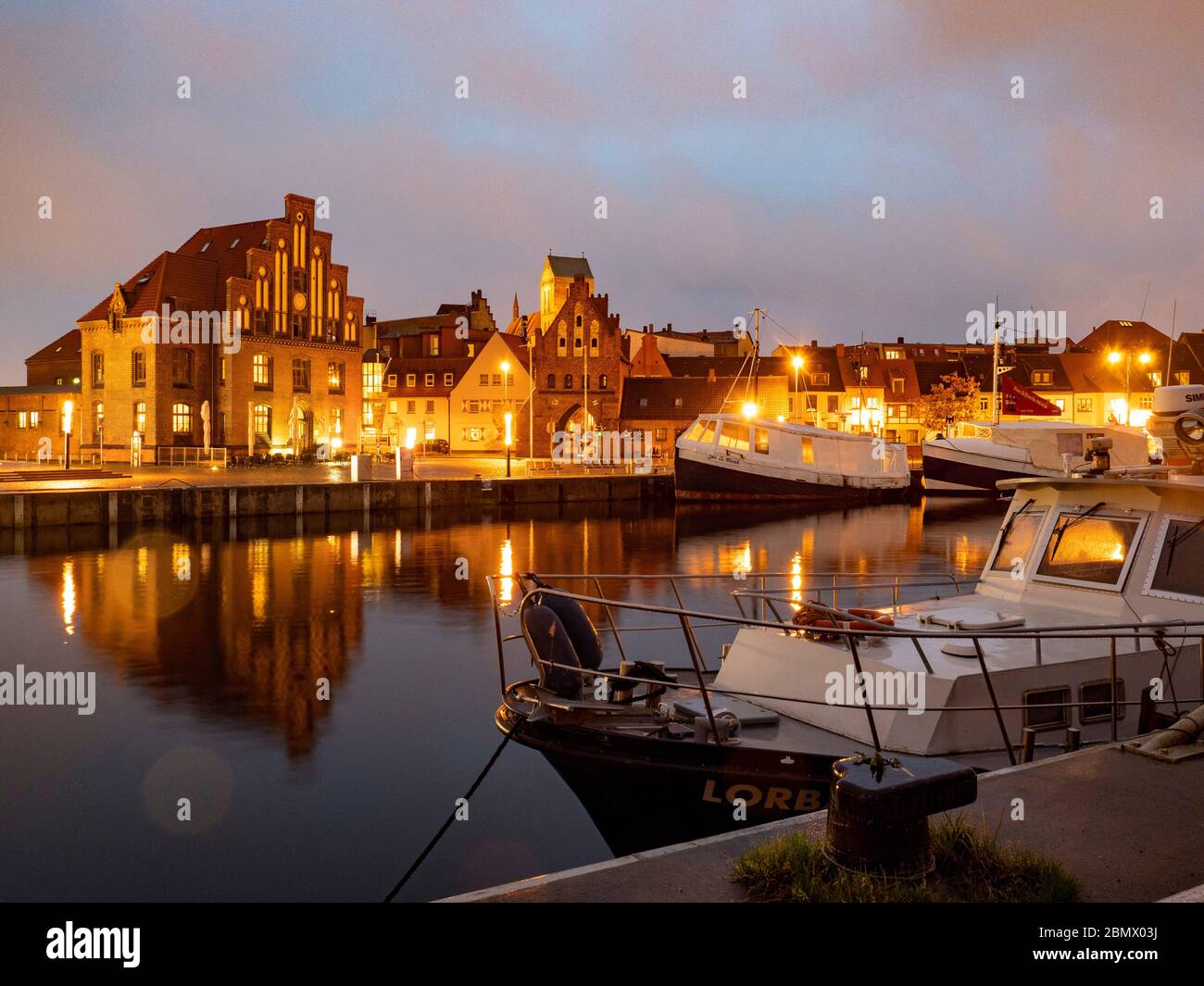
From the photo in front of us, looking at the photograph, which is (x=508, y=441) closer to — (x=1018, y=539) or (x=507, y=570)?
(x=507, y=570)

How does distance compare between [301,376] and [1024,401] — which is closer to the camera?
[301,376]

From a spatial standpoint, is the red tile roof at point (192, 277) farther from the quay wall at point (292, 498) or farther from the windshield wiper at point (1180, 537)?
the windshield wiper at point (1180, 537)

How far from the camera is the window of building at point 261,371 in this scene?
68750 mm

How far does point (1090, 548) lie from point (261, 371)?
64827 mm

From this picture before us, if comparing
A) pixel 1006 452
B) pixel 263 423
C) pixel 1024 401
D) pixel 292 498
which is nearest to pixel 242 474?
pixel 292 498

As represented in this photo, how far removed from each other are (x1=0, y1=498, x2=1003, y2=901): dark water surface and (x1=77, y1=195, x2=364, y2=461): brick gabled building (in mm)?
27453

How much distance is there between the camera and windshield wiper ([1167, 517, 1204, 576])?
35.6ft

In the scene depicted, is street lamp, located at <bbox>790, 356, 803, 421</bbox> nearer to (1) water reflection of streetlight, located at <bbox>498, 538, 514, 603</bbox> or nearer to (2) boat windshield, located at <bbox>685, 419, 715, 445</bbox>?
(2) boat windshield, located at <bbox>685, 419, 715, 445</bbox>

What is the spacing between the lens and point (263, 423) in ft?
229

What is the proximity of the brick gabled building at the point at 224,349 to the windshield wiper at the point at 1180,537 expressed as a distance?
6309cm
